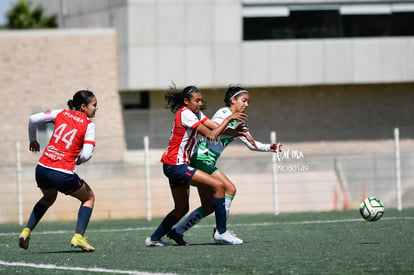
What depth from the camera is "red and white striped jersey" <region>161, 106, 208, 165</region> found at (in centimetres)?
1080

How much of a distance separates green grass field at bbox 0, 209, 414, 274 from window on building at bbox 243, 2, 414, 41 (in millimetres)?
17546

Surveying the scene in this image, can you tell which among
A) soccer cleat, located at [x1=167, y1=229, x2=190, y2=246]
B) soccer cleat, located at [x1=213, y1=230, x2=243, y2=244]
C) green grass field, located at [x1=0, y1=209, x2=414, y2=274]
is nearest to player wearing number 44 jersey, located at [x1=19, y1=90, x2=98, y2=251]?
green grass field, located at [x1=0, y1=209, x2=414, y2=274]

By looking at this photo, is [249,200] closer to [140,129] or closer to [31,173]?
[31,173]

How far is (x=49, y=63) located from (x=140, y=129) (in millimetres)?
3959

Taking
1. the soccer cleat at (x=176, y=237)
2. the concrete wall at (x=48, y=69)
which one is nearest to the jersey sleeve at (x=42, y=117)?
the soccer cleat at (x=176, y=237)

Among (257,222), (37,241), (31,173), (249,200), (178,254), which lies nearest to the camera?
(178,254)

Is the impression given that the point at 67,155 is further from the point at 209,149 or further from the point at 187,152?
the point at 209,149

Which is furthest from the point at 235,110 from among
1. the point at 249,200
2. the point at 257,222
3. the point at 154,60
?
the point at 154,60

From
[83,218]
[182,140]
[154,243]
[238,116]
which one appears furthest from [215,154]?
[83,218]

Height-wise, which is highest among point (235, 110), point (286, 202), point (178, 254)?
point (235, 110)

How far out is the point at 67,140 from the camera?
1045 centimetres

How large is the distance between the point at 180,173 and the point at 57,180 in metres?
1.39

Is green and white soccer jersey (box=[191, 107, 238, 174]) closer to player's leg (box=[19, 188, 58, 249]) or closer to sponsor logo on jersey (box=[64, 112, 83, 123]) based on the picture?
sponsor logo on jersey (box=[64, 112, 83, 123])

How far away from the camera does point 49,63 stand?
3145 centimetres
